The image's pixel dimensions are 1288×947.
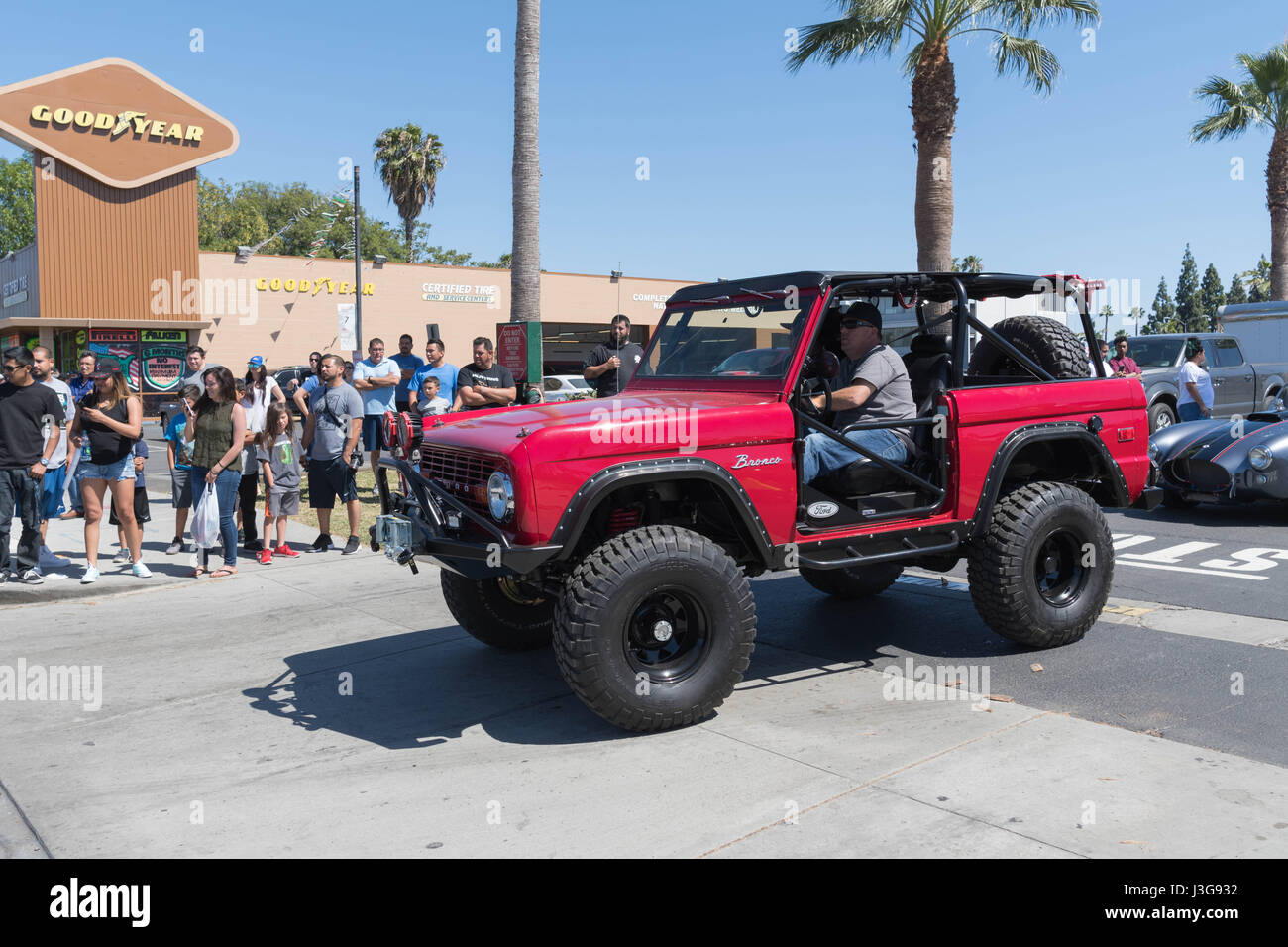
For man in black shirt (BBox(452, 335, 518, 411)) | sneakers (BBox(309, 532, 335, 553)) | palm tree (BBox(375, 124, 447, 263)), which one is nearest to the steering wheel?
man in black shirt (BBox(452, 335, 518, 411))

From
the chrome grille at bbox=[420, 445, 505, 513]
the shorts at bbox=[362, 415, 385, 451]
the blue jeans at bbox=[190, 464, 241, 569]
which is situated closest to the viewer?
the chrome grille at bbox=[420, 445, 505, 513]

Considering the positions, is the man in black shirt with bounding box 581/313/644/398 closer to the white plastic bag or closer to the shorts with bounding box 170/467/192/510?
the white plastic bag

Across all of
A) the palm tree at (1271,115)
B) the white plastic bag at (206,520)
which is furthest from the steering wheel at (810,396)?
the palm tree at (1271,115)

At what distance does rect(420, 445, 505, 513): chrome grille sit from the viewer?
4.82m

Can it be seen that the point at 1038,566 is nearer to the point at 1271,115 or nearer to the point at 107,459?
the point at 107,459

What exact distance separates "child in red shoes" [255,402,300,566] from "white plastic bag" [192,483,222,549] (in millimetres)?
847

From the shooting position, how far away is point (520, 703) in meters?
5.26

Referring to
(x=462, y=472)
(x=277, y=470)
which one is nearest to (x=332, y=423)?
(x=277, y=470)

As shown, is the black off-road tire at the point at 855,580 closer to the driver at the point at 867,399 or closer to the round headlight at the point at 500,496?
the driver at the point at 867,399

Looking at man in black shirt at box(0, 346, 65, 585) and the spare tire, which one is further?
man in black shirt at box(0, 346, 65, 585)

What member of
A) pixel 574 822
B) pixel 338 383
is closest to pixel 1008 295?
pixel 574 822

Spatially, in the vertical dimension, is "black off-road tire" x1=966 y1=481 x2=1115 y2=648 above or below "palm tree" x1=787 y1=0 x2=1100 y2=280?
below

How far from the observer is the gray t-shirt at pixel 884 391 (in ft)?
18.6
